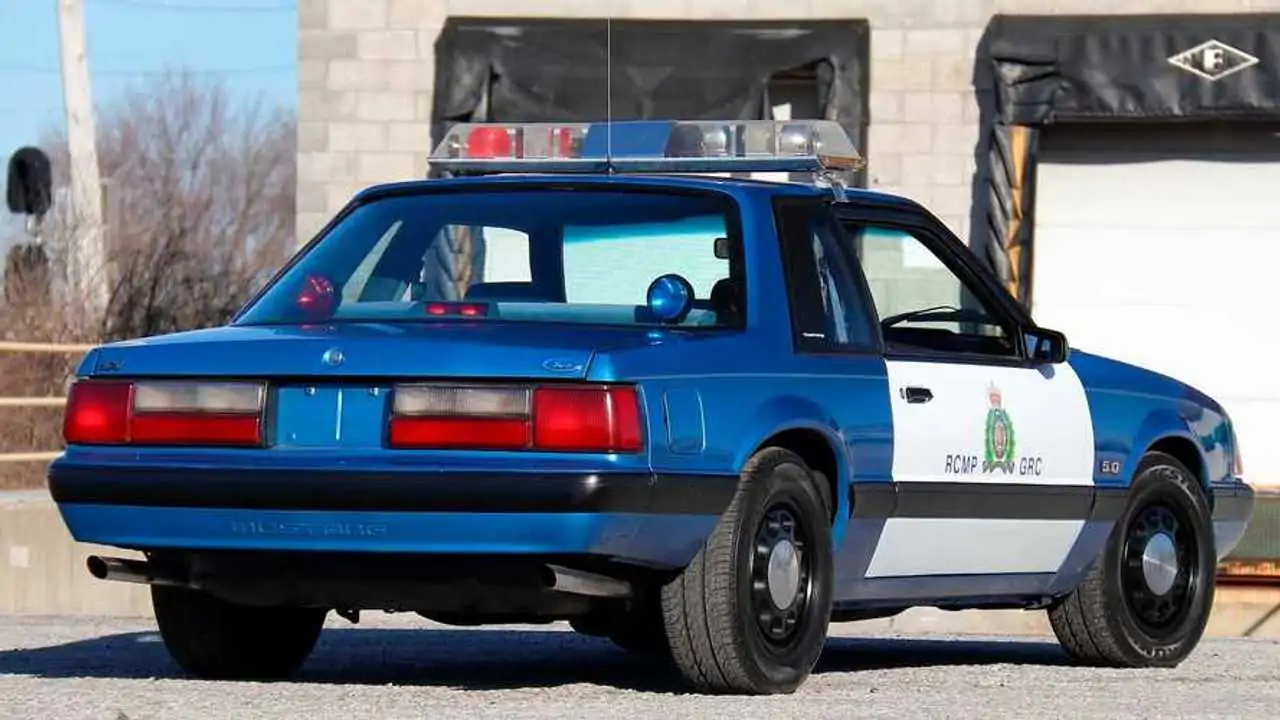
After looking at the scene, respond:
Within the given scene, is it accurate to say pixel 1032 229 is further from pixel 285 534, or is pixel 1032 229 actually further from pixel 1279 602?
pixel 285 534

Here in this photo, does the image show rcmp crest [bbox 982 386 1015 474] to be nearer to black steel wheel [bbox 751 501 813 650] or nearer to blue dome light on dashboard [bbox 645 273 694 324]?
black steel wheel [bbox 751 501 813 650]

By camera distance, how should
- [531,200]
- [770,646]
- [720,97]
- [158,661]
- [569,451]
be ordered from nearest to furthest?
[569,451] → [770,646] → [531,200] → [158,661] → [720,97]

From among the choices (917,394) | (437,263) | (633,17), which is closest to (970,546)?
(917,394)

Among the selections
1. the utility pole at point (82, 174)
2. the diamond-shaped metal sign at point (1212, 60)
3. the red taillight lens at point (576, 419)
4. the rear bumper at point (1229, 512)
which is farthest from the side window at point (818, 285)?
the utility pole at point (82, 174)

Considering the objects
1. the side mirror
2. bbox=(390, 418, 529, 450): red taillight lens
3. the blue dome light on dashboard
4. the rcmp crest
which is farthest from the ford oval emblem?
the side mirror

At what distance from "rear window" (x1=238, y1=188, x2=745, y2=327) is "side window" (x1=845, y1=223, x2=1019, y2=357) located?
0.66 metres

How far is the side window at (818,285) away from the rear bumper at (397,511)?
80cm

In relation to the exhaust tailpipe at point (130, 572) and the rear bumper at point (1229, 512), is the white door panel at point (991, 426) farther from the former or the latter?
the exhaust tailpipe at point (130, 572)

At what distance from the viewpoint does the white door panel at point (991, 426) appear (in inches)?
334

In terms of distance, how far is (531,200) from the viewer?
8.40m

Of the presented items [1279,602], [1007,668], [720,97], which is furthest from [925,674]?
[720,97]

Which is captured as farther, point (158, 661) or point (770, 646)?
point (158, 661)

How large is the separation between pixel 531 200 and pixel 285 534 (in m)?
1.46

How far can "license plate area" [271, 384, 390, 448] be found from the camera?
7.33 meters
